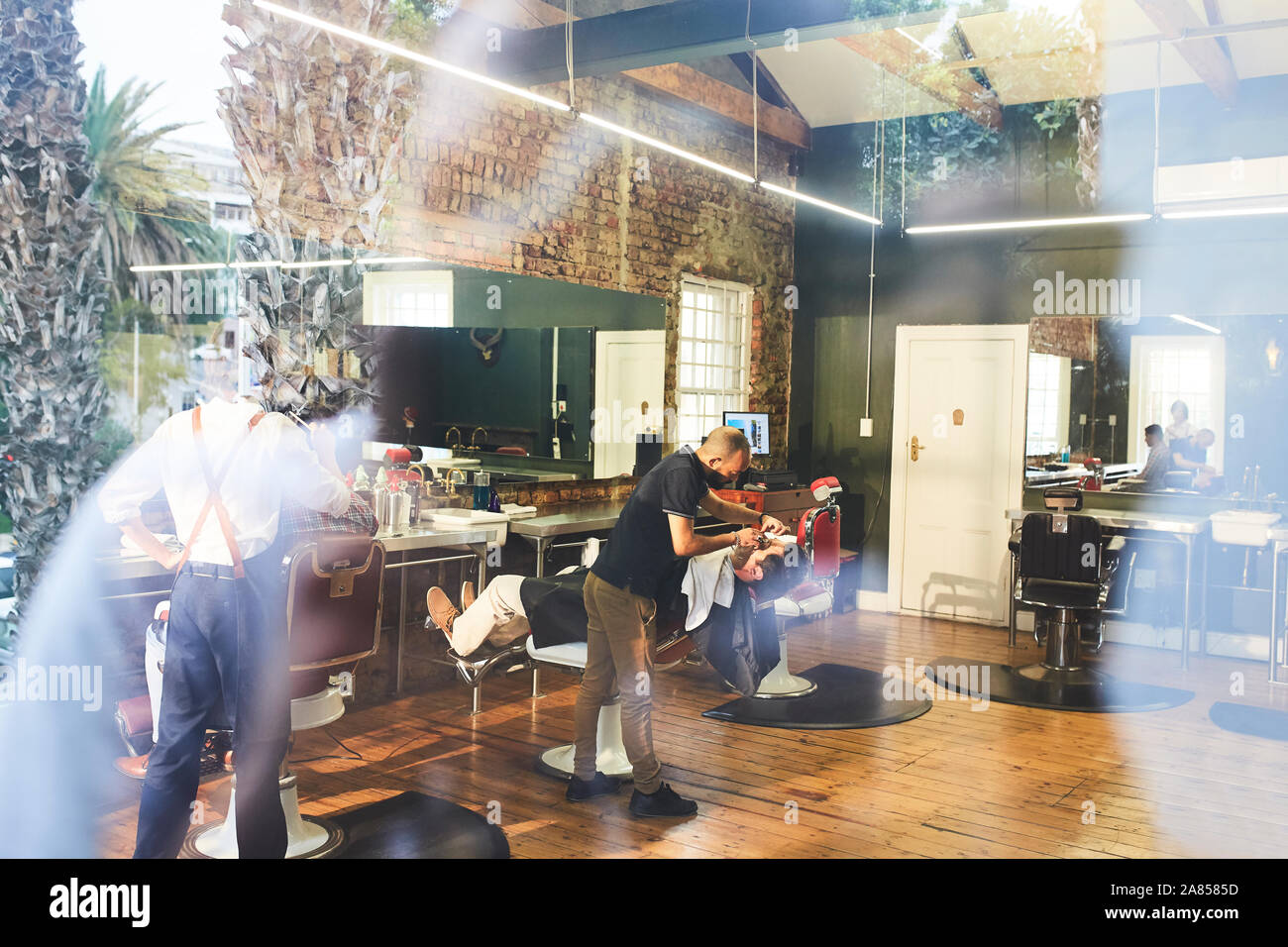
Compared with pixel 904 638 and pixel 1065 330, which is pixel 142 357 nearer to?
pixel 904 638

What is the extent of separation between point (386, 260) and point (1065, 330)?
16.5 ft

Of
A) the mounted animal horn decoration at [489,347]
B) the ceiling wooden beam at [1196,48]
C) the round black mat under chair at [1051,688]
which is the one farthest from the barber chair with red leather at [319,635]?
the ceiling wooden beam at [1196,48]

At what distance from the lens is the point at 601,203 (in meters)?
7.09

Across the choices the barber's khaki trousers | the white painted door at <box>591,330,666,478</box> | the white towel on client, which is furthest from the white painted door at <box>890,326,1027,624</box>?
the barber's khaki trousers

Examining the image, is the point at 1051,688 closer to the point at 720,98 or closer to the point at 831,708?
the point at 831,708

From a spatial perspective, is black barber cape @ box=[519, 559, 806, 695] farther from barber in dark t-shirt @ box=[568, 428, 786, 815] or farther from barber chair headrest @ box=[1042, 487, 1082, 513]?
barber chair headrest @ box=[1042, 487, 1082, 513]

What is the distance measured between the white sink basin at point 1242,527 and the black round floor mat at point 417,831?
16.8 feet

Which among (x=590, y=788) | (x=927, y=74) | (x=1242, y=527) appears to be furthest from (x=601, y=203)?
(x=1242, y=527)

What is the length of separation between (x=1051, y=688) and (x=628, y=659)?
3.37 meters

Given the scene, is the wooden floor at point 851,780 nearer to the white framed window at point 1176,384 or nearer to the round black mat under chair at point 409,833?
the round black mat under chair at point 409,833

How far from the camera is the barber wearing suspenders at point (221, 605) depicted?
313cm

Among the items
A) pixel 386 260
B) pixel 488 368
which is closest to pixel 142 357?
pixel 386 260

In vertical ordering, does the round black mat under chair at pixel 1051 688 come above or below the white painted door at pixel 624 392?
below

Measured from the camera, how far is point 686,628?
475 cm
